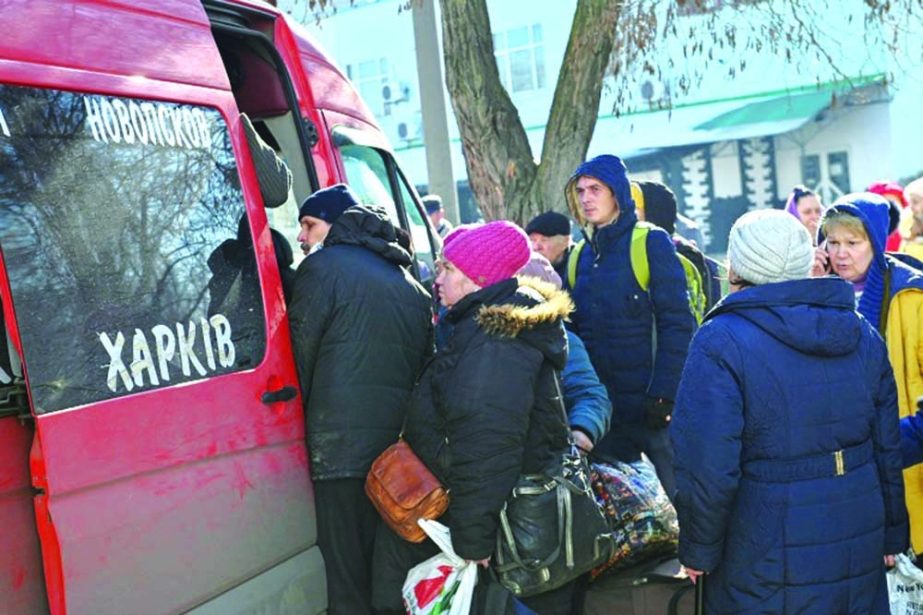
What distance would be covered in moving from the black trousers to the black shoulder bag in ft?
Result: 1.72

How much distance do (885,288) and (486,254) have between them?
154 cm

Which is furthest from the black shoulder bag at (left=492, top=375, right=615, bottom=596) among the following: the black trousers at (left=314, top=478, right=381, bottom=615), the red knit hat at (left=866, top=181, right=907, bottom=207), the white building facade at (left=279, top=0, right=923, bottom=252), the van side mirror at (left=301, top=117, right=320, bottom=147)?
the white building facade at (left=279, top=0, right=923, bottom=252)

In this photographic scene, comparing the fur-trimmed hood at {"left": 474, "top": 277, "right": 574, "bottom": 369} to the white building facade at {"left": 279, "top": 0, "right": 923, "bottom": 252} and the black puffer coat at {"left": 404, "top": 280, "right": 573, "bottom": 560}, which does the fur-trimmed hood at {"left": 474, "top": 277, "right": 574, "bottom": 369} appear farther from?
the white building facade at {"left": 279, "top": 0, "right": 923, "bottom": 252}

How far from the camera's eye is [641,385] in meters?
5.11

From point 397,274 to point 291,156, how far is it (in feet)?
3.22

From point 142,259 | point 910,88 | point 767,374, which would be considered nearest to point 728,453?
point 767,374

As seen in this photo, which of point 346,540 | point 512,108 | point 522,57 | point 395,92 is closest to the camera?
point 346,540

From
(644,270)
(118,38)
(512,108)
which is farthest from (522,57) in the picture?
(118,38)

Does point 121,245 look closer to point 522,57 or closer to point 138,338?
point 138,338

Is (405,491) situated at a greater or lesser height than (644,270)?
lesser

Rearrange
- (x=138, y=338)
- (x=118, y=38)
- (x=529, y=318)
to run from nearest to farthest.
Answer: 1. (x=138, y=338)
2. (x=118, y=38)
3. (x=529, y=318)

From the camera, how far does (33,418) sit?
115 inches

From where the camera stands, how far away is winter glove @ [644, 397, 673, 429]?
492cm

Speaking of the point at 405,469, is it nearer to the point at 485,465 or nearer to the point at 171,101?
the point at 485,465
